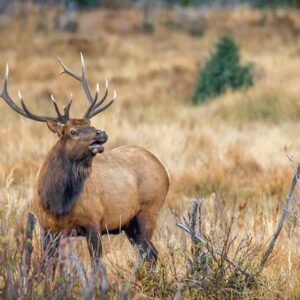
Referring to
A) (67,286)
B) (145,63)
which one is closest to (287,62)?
(145,63)

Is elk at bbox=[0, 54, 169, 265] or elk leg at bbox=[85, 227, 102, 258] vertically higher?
elk at bbox=[0, 54, 169, 265]

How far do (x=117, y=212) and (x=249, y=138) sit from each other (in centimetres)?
723

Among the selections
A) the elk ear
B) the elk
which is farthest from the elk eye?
the elk ear

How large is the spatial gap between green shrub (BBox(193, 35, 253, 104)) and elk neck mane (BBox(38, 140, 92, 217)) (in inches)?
499

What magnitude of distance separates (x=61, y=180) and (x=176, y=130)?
750 centimetres

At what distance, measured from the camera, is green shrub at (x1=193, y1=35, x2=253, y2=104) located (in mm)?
18625

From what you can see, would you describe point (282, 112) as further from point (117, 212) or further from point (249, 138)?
point (117, 212)

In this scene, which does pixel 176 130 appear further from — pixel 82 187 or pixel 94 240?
pixel 94 240

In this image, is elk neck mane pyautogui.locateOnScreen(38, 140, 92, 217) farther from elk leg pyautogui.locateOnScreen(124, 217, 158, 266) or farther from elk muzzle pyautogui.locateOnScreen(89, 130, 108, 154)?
elk leg pyautogui.locateOnScreen(124, 217, 158, 266)

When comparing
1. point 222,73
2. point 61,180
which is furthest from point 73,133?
point 222,73

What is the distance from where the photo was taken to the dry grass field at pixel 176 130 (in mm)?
5926

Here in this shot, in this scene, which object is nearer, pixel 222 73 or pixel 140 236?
pixel 140 236

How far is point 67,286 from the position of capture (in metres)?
4.73

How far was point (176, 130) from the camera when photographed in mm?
13273
